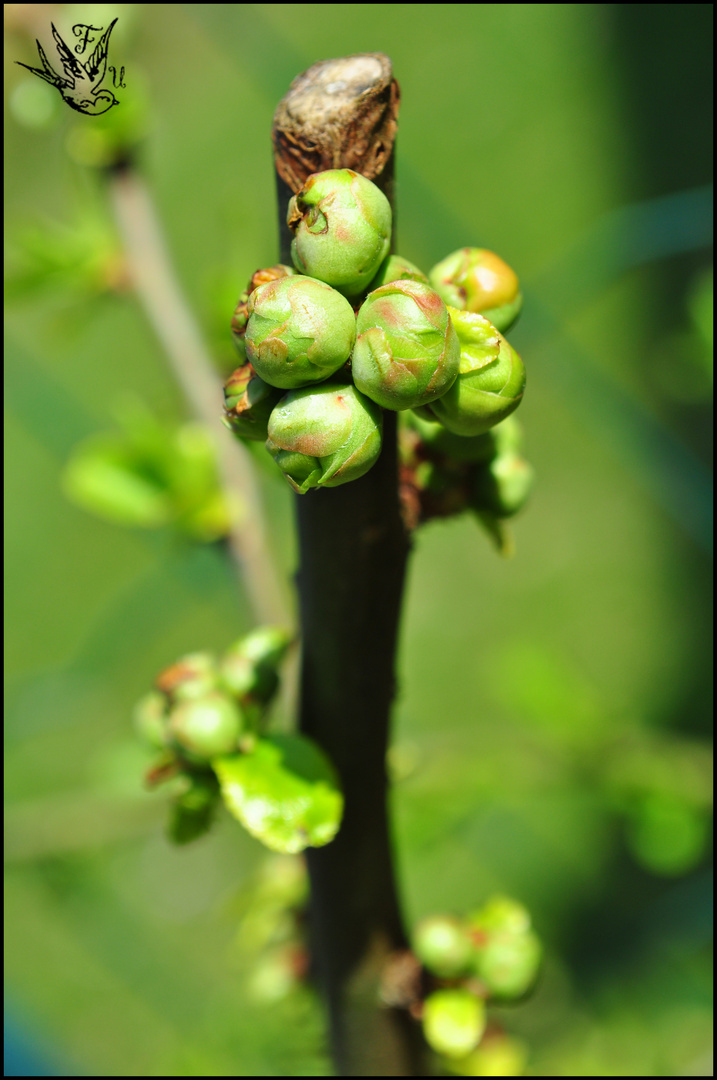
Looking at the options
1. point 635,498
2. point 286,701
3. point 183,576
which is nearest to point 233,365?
point 286,701

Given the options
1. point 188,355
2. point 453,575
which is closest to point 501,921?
point 188,355

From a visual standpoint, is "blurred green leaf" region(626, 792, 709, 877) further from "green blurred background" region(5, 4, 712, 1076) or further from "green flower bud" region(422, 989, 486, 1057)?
"green flower bud" region(422, 989, 486, 1057)

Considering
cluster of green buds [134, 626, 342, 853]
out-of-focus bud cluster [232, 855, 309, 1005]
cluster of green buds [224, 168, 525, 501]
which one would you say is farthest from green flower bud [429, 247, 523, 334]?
out-of-focus bud cluster [232, 855, 309, 1005]

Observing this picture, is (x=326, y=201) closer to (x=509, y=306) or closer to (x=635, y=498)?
(x=509, y=306)

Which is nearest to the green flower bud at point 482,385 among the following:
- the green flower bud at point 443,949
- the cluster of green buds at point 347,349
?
the cluster of green buds at point 347,349

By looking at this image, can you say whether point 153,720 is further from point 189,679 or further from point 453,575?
point 453,575

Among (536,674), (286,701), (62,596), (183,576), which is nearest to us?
(286,701)
